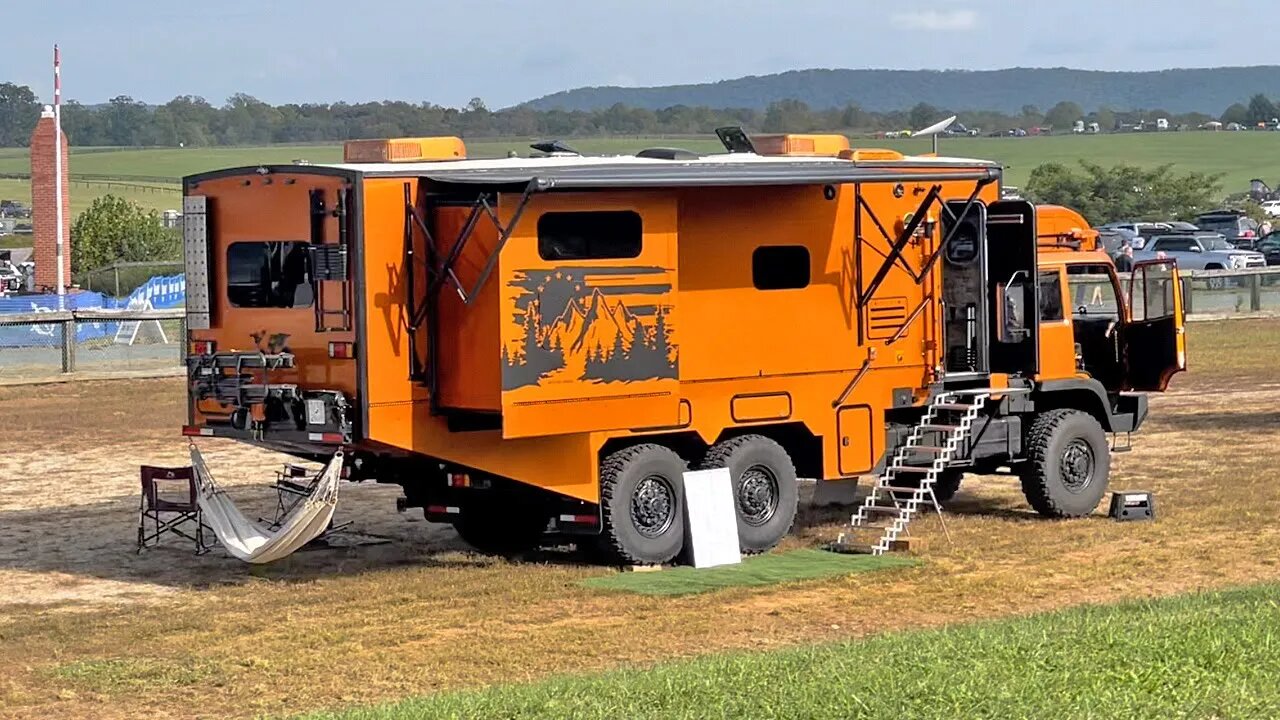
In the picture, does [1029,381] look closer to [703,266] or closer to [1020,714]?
[703,266]

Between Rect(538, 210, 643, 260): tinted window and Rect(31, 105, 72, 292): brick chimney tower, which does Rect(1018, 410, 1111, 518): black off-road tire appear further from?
Rect(31, 105, 72, 292): brick chimney tower

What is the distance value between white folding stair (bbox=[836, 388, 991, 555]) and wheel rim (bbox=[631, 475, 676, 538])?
5.24 ft

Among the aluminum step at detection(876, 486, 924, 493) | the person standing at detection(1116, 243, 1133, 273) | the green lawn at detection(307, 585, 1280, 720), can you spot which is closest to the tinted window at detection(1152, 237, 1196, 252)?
the person standing at detection(1116, 243, 1133, 273)

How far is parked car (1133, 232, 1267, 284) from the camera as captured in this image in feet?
196

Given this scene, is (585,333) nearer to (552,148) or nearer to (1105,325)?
(552,148)

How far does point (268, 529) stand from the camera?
51.6 ft

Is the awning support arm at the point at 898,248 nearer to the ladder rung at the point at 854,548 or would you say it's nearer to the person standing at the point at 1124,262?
the ladder rung at the point at 854,548

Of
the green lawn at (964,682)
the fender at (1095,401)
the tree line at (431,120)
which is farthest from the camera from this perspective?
the tree line at (431,120)

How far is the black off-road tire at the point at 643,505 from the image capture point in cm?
1526

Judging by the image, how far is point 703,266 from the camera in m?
15.8

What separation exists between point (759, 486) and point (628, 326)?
1.88 metres

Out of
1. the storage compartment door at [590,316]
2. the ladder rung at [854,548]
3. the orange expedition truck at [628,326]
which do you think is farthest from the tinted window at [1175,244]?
the storage compartment door at [590,316]

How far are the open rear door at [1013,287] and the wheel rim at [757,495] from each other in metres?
2.72

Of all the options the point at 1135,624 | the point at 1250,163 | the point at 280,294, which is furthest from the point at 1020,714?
the point at 1250,163
